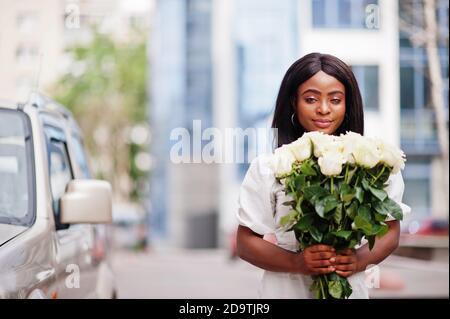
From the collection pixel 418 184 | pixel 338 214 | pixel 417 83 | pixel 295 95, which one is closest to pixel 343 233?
pixel 338 214

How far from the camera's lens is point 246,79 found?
1457 cm

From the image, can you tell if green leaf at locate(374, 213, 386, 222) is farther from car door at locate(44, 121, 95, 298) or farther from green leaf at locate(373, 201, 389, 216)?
car door at locate(44, 121, 95, 298)

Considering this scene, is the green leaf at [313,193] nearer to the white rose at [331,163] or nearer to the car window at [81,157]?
the white rose at [331,163]

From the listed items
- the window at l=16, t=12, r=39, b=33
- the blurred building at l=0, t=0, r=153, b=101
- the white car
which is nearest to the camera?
the white car

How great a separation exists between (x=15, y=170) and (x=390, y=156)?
1719 millimetres

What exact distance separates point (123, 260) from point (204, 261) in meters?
2.56

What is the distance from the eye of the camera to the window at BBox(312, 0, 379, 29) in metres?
5.66

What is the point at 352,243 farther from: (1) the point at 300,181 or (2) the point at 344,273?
(1) the point at 300,181

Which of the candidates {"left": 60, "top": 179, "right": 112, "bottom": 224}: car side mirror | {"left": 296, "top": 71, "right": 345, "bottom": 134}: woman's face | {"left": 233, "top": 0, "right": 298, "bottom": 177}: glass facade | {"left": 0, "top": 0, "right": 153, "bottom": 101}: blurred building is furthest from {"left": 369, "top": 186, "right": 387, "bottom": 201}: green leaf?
{"left": 233, "top": 0, "right": 298, "bottom": 177}: glass facade

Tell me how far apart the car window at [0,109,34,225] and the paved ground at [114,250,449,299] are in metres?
0.94

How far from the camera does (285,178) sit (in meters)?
2.61

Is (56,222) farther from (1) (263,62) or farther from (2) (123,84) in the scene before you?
(2) (123,84)

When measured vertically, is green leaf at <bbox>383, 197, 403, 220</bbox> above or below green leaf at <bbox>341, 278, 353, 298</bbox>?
above
